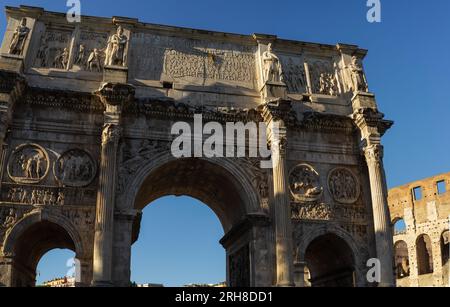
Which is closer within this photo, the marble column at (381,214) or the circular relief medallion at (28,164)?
the circular relief medallion at (28,164)

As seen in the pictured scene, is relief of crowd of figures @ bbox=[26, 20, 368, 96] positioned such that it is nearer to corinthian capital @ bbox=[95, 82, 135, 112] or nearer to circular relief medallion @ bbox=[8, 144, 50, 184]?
corinthian capital @ bbox=[95, 82, 135, 112]

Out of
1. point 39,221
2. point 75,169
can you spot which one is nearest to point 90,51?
point 75,169

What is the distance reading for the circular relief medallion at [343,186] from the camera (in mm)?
14797

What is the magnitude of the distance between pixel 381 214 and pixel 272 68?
17.7ft

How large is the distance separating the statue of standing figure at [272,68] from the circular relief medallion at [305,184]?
2.79 metres

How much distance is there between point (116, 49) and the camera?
14.4 metres

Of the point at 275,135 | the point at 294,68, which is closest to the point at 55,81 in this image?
the point at 275,135

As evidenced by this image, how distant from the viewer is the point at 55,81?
14.0 m

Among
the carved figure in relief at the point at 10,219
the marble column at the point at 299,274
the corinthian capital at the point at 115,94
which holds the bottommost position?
the marble column at the point at 299,274

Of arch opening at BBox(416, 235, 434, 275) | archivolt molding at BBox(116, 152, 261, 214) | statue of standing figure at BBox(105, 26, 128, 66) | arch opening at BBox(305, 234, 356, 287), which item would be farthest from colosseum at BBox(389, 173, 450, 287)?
statue of standing figure at BBox(105, 26, 128, 66)

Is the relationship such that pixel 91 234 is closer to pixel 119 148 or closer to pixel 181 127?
pixel 119 148

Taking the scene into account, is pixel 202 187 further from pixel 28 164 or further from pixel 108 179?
pixel 28 164

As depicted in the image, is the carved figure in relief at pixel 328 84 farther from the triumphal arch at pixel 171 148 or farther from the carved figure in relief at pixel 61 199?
the carved figure in relief at pixel 61 199

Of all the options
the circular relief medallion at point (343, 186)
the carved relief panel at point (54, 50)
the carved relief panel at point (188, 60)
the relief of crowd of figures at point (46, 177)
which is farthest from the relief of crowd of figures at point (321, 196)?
the carved relief panel at point (54, 50)
